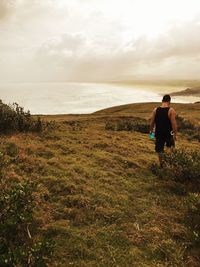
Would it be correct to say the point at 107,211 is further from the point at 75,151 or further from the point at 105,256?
the point at 75,151

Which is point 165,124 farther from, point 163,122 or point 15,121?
point 15,121

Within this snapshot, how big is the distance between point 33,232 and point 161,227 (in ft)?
10.4

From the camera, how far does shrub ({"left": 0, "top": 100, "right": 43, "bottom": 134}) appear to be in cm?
1598

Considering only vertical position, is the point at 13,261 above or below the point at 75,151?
below

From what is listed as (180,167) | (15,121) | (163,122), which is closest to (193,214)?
(180,167)

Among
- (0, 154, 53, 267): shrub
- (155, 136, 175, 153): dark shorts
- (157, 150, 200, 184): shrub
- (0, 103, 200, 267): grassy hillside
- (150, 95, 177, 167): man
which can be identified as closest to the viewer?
(0, 154, 53, 267): shrub

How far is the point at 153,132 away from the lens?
12312 mm

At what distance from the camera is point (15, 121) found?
16.4 meters

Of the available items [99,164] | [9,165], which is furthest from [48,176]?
[99,164]

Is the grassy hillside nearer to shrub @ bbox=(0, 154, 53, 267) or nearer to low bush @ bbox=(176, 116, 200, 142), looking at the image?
shrub @ bbox=(0, 154, 53, 267)

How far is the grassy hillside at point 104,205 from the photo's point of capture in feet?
23.5

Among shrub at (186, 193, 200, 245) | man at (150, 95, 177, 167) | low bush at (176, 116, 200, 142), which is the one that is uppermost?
man at (150, 95, 177, 167)

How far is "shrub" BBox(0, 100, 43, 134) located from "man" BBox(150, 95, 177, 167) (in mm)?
7267

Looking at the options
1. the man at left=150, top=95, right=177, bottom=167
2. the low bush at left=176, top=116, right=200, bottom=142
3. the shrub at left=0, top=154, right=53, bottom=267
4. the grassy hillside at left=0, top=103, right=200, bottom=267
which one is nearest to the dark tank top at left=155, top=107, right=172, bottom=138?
the man at left=150, top=95, right=177, bottom=167
